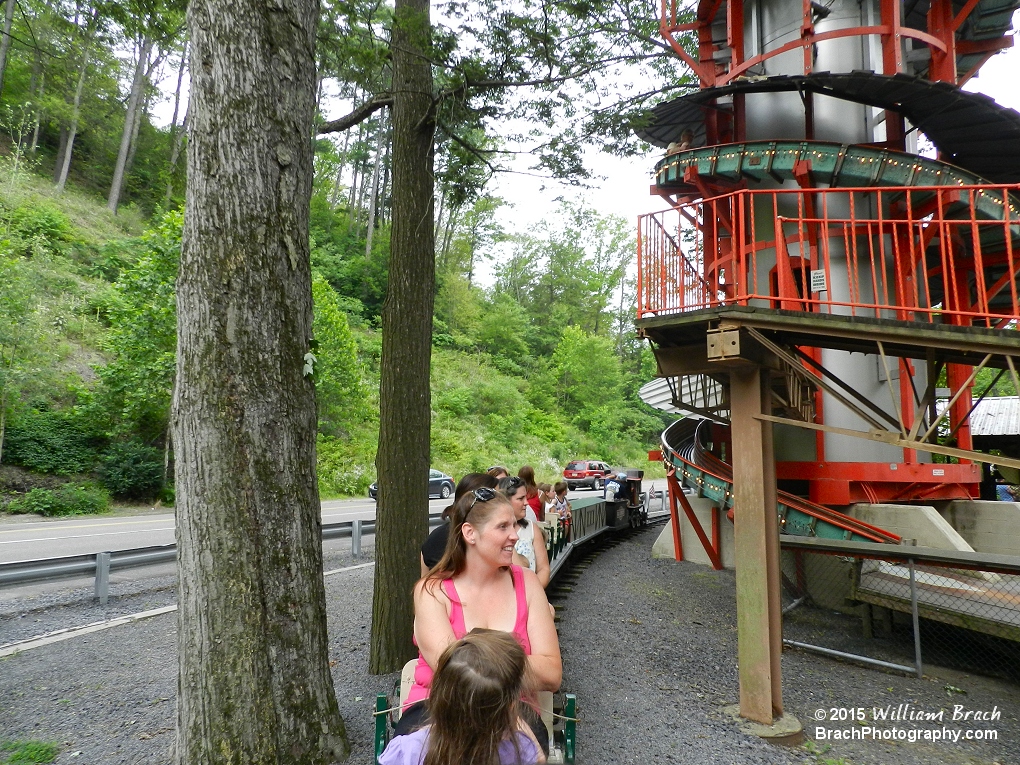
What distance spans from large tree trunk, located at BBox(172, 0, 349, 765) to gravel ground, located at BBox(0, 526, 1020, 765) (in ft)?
2.44

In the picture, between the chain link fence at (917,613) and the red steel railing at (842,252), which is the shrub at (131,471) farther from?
the chain link fence at (917,613)

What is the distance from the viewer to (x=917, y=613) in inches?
238

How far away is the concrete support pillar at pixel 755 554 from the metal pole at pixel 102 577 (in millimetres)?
6989

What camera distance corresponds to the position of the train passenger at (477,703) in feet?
5.99

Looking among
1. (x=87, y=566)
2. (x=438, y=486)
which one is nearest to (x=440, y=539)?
(x=87, y=566)

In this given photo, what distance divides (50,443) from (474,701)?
889 inches

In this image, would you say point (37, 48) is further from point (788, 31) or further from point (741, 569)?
point (788, 31)

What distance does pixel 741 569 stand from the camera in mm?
5086

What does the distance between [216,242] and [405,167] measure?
9.40 feet

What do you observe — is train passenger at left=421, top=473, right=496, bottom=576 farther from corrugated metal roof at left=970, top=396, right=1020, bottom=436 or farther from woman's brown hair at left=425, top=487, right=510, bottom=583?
corrugated metal roof at left=970, top=396, right=1020, bottom=436

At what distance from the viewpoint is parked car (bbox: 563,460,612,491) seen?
31219 millimetres

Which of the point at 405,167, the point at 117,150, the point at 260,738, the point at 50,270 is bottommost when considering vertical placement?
the point at 260,738

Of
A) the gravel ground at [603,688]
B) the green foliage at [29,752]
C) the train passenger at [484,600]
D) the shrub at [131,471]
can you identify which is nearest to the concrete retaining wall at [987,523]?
the gravel ground at [603,688]

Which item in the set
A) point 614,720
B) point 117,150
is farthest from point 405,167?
point 117,150
